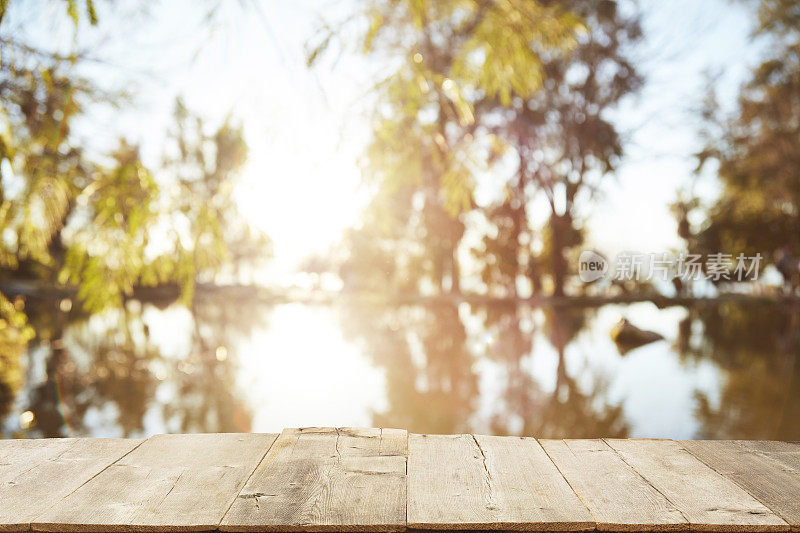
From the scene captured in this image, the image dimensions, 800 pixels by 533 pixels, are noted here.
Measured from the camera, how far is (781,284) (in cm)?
2497

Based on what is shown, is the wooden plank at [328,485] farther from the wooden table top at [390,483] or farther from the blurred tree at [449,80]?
the blurred tree at [449,80]

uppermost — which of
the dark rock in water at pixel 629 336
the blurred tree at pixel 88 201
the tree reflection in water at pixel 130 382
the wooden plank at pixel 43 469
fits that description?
the blurred tree at pixel 88 201

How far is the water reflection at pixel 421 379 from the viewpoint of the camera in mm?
7496

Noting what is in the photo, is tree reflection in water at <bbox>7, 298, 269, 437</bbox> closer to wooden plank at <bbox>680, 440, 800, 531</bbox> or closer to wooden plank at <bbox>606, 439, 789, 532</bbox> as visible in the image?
wooden plank at <bbox>606, 439, 789, 532</bbox>

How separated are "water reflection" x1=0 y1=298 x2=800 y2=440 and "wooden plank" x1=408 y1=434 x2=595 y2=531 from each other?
515cm

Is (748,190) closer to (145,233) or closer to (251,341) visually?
(251,341)

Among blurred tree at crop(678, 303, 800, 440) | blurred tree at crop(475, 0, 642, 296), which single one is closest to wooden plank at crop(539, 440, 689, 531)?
blurred tree at crop(678, 303, 800, 440)

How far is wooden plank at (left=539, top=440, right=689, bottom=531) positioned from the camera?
4.89 ft

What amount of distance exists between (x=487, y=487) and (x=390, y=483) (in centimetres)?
29

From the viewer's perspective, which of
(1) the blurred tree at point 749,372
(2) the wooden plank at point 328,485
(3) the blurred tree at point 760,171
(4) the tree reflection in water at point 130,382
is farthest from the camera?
(3) the blurred tree at point 760,171

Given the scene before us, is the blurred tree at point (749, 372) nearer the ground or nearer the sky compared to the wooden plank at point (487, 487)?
nearer the ground

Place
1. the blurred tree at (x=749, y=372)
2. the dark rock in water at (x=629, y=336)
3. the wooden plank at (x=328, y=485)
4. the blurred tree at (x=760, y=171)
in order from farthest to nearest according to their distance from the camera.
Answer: the blurred tree at (x=760, y=171), the dark rock in water at (x=629, y=336), the blurred tree at (x=749, y=372), the wooden plank at (x=328, y=485)

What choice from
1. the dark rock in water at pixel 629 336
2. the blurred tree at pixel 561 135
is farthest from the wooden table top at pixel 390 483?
the blurred tree at pixel 561 135

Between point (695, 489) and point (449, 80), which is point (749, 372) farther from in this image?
point (695, 489)
